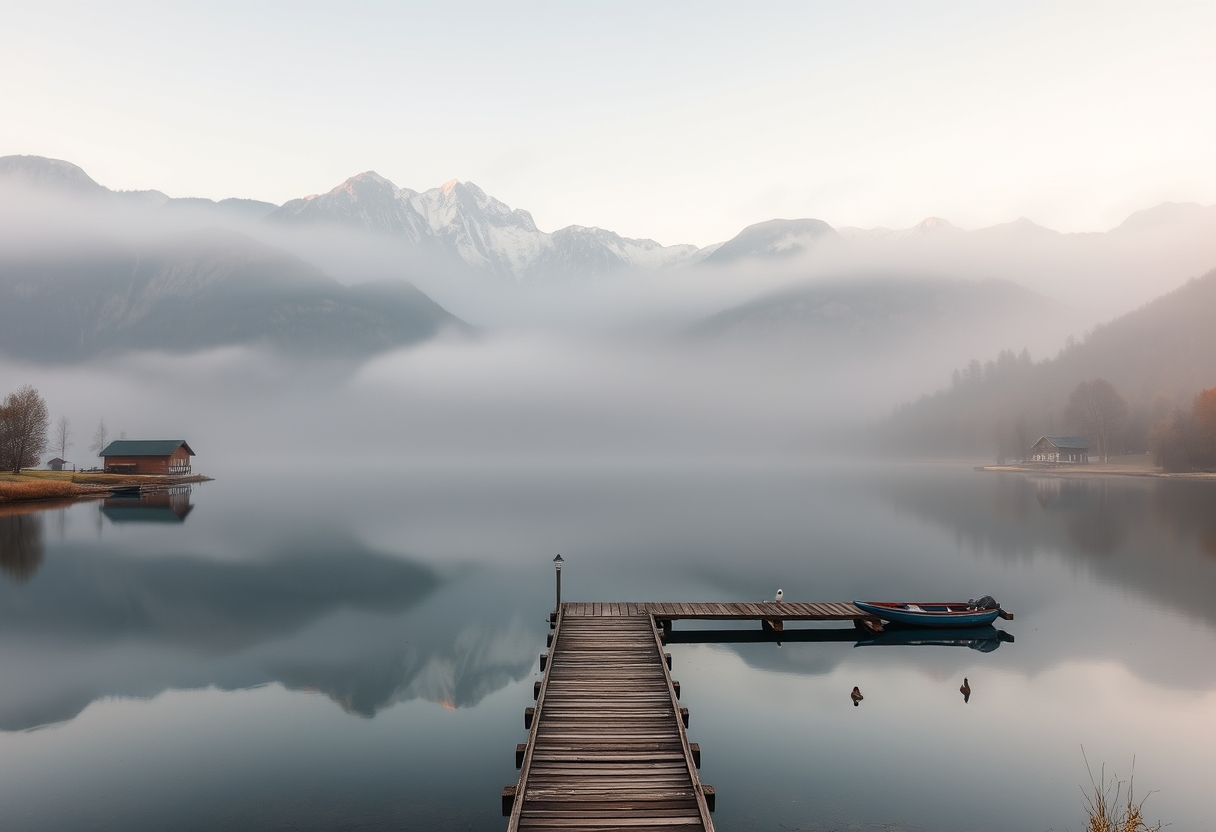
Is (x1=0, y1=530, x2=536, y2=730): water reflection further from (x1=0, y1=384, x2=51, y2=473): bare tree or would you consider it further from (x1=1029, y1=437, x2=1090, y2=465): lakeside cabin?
(x1=1029, y1=437, x2=1090, y2=465): lakeside cabin

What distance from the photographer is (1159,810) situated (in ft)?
61.6

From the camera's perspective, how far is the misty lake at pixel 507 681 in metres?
18.8

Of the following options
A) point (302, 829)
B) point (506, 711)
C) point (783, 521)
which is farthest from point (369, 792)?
point (783, 521)

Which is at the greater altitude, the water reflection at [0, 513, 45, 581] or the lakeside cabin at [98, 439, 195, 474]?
the lakeside cabin at [98, 439, 195, 474]

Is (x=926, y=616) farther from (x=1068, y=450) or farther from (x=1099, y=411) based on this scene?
(x=1068, y=450)

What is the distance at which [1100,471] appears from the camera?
155625 millimetres

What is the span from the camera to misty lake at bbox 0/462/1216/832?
1883 cm

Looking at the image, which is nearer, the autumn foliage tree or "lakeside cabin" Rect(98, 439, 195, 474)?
the autumn foliage tree

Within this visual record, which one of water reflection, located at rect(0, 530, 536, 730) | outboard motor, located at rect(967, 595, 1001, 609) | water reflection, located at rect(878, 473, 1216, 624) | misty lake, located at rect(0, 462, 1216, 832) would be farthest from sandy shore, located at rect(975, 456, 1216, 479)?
water reflection, located at rect(0, 530, 536, 730)

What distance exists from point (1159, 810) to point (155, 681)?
37.6 metres

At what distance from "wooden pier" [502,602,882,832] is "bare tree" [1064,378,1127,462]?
181 meters

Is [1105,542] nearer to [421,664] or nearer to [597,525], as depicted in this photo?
[597,525]

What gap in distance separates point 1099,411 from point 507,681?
186815 mm

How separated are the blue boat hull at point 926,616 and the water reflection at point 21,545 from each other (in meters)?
60.3
